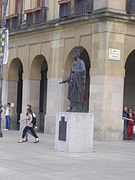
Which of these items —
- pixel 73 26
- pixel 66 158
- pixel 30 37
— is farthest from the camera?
pixel 30 37

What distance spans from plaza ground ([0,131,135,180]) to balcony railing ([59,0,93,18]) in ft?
30.4

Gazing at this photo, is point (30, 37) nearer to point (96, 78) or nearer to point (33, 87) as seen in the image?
point (33, 87)

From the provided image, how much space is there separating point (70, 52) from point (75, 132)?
35.8 ft

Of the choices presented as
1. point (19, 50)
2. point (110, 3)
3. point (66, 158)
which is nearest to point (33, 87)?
point (19, 50)

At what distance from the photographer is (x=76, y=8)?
28281mm

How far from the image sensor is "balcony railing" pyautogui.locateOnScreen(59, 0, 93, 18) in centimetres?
2716

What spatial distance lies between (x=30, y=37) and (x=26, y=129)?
11.0 metres

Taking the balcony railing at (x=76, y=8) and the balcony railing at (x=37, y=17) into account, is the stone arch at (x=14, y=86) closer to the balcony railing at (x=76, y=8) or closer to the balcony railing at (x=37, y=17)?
the balcony railing at (x=37, y=17)

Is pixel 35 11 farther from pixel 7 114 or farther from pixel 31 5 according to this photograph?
pixel 7 114

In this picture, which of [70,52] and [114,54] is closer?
[114,54]

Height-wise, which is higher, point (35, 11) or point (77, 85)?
point (35, 11)

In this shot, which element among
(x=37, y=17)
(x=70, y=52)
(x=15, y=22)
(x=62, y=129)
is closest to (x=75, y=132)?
(x=62, y=129)

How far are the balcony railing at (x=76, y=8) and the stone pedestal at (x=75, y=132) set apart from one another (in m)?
9.75

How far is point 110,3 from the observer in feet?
83.1
